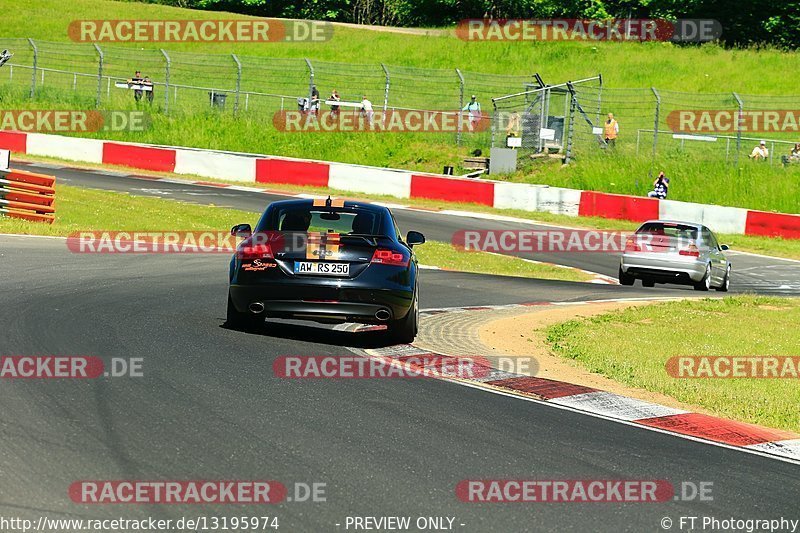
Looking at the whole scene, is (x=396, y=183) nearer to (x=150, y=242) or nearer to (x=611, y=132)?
(x=611, y=132)

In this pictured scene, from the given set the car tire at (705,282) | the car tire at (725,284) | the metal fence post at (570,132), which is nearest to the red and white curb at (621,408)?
the car tire at (705,282)

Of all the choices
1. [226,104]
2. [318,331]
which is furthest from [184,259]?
[226,104]

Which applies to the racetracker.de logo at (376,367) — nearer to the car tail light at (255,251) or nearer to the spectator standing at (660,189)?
the car tail light at (255,251)

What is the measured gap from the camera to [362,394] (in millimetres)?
8227

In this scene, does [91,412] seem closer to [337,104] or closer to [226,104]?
[337,104]

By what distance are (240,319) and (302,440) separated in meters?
4.57

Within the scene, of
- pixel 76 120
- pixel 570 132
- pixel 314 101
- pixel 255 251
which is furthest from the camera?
pixel 76 120

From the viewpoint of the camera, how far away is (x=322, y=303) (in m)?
10.4

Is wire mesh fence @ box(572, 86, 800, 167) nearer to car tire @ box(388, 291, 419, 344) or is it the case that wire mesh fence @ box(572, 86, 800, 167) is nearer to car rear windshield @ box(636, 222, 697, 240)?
car rear windshield @ box(636, 222, 697, 240)

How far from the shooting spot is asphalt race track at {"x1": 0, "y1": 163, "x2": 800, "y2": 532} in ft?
18.0

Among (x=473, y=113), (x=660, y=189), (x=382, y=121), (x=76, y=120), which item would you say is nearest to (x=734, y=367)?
(x=660, y=189)

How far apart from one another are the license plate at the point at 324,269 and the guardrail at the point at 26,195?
1141 cm

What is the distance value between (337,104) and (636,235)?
19736 mm

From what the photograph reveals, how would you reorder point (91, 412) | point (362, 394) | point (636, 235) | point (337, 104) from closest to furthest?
point (91, 412)
point (362, 394)
point (636, 235)
point (337, 104)
